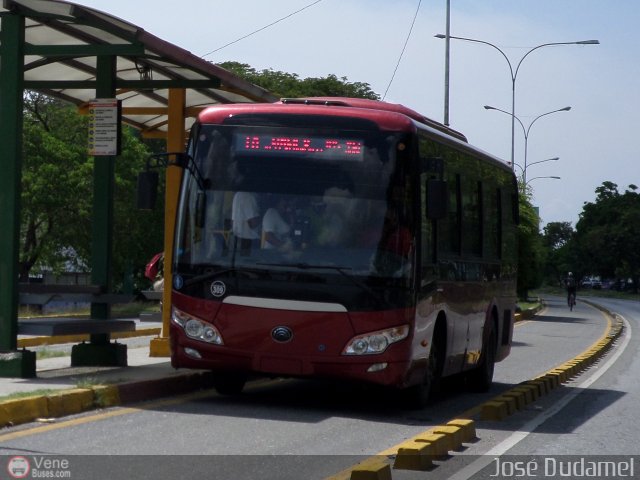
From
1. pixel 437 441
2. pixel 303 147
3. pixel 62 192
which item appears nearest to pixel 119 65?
pixel 303 147

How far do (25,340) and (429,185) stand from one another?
11.9m

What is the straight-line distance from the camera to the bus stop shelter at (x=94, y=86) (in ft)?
43.9

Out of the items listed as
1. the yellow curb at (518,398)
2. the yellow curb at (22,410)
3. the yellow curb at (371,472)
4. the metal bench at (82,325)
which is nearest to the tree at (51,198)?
the metal bench at (82,325)

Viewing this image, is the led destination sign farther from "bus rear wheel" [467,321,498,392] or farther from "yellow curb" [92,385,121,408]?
"bus rear wheel" [467,321,498,392]

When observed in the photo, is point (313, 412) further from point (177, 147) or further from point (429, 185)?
point (177, 147)

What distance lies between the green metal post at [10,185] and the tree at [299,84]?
54.8 m

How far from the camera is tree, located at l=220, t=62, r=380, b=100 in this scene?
225 feet

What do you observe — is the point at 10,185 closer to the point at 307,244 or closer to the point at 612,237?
the point at 307,244

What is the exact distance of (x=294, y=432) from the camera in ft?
36.5

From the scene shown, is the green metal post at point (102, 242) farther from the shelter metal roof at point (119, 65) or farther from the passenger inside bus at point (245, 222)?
the passenger inside bus at point (245, 222)

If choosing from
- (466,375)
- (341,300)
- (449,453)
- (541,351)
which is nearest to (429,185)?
(341,300)

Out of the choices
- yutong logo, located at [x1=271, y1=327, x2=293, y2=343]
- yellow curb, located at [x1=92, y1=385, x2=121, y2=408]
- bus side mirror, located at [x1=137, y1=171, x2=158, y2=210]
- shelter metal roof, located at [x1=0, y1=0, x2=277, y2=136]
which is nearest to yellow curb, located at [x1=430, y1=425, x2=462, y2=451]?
yutong logo, located at [x1=271, y1=327, x2=293, y2=343]

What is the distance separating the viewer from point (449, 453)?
33.9ft

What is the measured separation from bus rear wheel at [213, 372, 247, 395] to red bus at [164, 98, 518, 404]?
656mm
